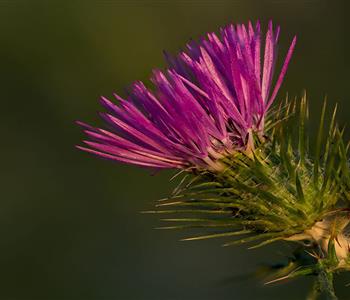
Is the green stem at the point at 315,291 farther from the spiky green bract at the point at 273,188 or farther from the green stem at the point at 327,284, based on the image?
the spiky green bract at the point at 273,188

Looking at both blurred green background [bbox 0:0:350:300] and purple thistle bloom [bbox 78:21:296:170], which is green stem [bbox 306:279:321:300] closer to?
purple thistle bloom [bbox 78:21:296:170]

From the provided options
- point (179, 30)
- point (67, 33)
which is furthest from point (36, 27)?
point (179, 30)

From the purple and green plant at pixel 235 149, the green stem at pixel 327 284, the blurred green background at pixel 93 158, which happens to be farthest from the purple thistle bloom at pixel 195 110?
the blurred green background at pixel 93 158

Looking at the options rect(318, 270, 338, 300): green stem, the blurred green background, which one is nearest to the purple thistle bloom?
rect(318, 270, 338, 300): green stem

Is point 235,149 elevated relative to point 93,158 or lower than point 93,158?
lower

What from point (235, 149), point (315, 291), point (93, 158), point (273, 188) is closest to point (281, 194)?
point (273, 188)

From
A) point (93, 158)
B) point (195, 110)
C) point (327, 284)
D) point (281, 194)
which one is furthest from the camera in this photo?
point (93, 158)

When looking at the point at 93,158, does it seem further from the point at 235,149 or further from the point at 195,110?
the point at 195,110

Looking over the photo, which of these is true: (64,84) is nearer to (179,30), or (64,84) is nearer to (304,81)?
(179,30)
